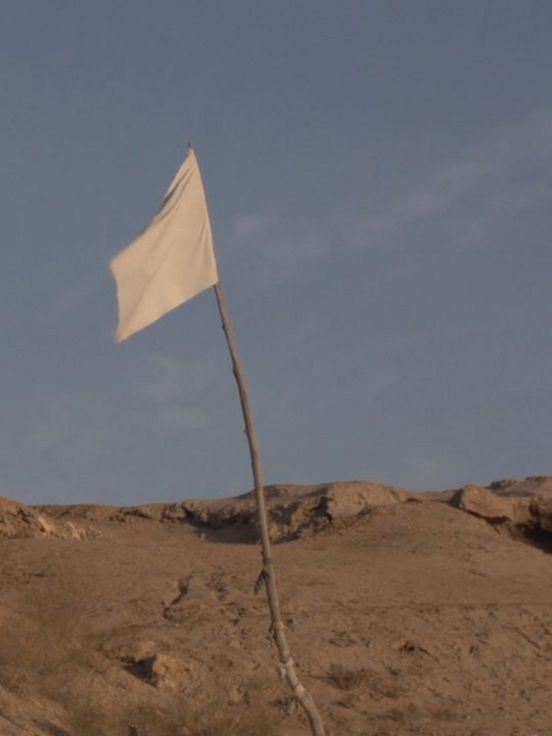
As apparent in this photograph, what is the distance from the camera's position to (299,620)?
13.4 meters

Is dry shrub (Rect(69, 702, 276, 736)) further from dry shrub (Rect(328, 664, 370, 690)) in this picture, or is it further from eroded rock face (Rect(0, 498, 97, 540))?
eroded rock face (Rect(0, 498, 97, 540))

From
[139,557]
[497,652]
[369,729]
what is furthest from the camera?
[139,557]

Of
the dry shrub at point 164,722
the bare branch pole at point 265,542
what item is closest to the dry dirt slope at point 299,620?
the dry shrub at point 164,722

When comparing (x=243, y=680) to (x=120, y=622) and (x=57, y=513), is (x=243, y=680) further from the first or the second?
(x=57, y=513)

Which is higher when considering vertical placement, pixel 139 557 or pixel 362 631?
pixel 139 557

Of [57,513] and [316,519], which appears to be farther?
[57,513]

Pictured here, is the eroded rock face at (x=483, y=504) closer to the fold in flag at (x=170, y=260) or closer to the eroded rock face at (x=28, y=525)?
the eroded rock face at (x=28, y=525)

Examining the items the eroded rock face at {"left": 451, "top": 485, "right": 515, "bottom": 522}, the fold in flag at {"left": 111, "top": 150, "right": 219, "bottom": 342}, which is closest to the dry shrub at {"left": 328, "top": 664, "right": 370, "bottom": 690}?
the eroded rock face at {"left": 451, "top": 485, "right": 515, "bottom": 522}

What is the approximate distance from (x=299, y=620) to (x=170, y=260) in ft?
15.5

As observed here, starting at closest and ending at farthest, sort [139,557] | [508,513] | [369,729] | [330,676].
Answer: [369,729] < [330,676] < [139,557] < [508,513]

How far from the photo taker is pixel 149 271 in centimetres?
940

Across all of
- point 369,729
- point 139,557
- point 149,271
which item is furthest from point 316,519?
point 149,271

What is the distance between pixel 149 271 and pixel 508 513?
26.6ft

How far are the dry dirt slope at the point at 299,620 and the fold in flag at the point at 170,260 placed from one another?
2785 millimetres
